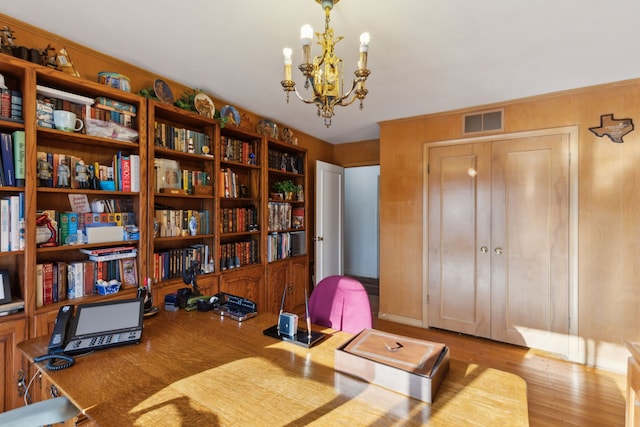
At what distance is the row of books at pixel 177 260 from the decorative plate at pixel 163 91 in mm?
1240

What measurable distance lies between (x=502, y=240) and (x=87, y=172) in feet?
12.1

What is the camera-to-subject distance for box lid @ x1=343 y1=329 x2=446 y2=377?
41.6 inches

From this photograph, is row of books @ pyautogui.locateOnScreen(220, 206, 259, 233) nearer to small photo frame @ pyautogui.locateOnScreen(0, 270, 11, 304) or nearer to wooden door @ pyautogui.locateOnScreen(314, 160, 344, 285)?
wooden door @ pyautogui.locateOnScreen(314, 160, 344, 285)

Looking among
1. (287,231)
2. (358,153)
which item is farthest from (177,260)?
(358,153)

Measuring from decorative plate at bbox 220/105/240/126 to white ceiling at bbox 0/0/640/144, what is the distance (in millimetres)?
182

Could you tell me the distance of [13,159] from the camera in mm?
1750

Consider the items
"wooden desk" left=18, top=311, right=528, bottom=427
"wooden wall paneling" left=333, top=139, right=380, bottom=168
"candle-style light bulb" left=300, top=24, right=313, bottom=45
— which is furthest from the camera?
"wooden wall paneling" left=333, top=139, right=380, bottom=168

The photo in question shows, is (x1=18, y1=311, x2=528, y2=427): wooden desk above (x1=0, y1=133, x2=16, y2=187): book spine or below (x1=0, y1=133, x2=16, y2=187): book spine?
below

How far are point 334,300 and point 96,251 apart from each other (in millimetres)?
1668

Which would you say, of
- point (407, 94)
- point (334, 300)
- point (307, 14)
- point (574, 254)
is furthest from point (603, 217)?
point (307, 14)

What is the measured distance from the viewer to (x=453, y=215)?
3439 mm

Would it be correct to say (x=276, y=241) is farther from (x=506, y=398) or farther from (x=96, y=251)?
(x=506, y=398)

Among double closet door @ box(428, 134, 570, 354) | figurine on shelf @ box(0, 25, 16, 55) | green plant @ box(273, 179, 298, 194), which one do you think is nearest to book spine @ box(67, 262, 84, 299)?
figurine on shelf @ box(0, 25, 16, 55)

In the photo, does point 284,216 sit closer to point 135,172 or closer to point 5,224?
point 135,172
